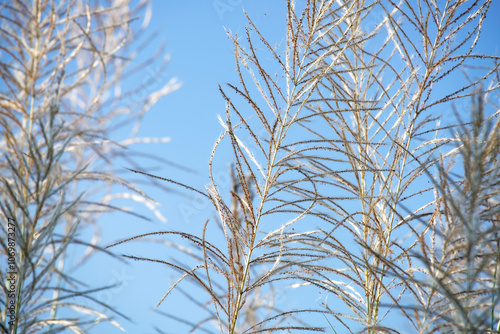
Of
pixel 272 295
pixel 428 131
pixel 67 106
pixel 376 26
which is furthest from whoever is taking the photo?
pixel 67 106

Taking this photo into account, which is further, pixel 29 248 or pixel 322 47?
pixel 322 47

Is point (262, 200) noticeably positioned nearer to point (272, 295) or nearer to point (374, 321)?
point (374, 321)

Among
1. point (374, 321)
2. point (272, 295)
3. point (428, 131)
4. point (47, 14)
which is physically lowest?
point (374, 321)

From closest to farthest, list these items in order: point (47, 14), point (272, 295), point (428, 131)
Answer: point (428, 131) → point (47, 14) → point (272, 295)

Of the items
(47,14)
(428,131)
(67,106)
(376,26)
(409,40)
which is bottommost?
(428,131)

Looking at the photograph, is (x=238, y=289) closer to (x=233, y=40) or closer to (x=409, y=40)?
(x=233, y=40)

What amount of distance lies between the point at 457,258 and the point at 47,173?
47.3 inches

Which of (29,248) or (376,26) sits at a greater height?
(376,26)

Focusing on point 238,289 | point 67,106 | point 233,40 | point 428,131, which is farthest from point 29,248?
point 67,106

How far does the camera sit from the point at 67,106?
3.76m

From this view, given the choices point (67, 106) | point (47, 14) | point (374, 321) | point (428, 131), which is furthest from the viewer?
point (67, 106)

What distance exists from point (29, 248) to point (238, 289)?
63 centimetres

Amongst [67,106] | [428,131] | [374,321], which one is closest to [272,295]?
[374,321]

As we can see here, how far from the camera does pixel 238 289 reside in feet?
4.96
